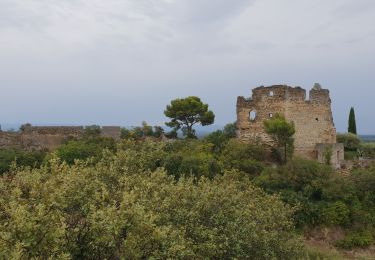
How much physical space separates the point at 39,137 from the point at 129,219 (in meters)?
27.7

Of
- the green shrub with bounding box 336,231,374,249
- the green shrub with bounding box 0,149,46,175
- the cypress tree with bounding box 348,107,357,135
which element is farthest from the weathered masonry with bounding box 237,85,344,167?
the cypress tree with bounding box 348,107,357,135

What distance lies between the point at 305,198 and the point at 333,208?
170 centimetres

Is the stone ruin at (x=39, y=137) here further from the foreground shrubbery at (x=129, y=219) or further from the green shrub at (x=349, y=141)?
the foreground shrubbery at (x=129, y=219)

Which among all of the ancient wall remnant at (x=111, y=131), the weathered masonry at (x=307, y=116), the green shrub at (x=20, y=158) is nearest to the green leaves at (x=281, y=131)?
the weathered masonry at (x=307, y=116)

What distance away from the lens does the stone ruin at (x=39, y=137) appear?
36750mm

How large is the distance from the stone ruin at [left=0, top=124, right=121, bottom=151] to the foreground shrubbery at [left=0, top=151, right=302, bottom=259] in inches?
729

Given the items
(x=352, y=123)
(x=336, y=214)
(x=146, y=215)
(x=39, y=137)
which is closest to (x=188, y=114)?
(x=39, y=137)

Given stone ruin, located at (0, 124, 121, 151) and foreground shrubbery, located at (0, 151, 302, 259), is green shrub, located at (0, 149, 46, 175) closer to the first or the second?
stone ruin, located at (0, 124, 121, 151)

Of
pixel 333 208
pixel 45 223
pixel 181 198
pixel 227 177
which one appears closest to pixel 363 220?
pixel 333 208

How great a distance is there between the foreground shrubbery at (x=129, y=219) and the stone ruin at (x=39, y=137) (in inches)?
729

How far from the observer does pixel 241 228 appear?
52.0 feet

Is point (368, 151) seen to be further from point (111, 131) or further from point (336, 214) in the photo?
point (111, 131)

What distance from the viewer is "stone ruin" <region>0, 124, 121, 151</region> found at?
3675 centimetres

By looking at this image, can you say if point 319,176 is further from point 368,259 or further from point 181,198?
point 181,198
